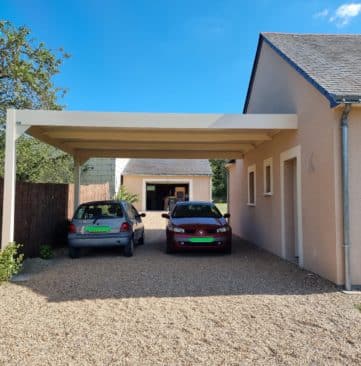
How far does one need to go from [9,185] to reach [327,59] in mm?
7908

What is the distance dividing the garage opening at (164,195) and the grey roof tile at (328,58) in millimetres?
20387

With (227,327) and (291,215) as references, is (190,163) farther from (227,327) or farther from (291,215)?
(227,327)

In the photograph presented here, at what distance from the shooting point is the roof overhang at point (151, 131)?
823 centimetres

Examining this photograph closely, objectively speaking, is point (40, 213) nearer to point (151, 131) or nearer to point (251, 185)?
point (151, 131)

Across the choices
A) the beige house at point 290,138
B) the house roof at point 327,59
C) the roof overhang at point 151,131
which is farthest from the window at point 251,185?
the house roof at point 327,59

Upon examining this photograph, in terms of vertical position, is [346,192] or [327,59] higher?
[327,59]

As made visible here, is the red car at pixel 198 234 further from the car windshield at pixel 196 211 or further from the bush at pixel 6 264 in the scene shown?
the bush at pixel 6 264

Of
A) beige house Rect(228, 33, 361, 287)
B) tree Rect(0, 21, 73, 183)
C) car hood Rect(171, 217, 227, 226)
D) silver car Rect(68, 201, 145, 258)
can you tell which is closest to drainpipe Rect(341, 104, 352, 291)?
beige house Rect(228, 33, 361, 287)

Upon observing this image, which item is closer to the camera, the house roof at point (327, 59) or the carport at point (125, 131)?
the house roof at point (327, 59)

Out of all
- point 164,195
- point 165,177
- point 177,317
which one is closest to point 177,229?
point 177,317

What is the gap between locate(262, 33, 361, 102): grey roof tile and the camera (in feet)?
22.5

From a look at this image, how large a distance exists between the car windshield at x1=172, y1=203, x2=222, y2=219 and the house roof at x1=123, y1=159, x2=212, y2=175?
698 inches

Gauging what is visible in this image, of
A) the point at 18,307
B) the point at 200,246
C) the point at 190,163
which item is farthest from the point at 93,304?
the point at 190,163

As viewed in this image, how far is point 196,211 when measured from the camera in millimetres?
11266
